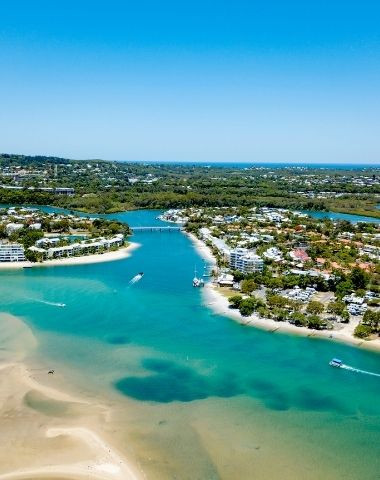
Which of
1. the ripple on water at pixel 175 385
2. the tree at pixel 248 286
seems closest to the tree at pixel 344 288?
the tree at pixel 248 286

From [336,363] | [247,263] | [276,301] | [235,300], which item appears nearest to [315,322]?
[276,301]

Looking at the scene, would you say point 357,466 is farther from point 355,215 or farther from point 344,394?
point 355,215

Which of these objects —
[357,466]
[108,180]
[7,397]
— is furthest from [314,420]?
[108,180]

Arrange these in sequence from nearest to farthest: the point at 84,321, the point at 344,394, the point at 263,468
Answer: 1. the point at 263,468
2. the point at 344,394
3. the point at 84,321

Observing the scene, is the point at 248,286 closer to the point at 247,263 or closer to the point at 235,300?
the point at 235,300

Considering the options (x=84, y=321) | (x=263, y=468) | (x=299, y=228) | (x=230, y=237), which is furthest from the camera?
(x=299, y=228)
